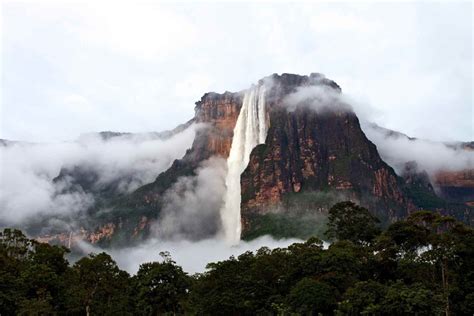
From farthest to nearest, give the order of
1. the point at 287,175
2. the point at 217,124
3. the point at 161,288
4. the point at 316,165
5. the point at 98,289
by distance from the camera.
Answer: the point at 217,124 < the point at 316,165 < the point at 287,175 < the point at 161,288 < the point at 98,289

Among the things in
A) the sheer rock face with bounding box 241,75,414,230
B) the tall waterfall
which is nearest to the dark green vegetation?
the sheer rock face with bounding box 241,75,414,230

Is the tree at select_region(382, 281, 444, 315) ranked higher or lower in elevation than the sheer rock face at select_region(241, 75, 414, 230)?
lower

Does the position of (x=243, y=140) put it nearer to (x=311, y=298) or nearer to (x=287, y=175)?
(x=287, y=175)

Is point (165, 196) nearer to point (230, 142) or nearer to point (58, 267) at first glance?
point (230, 142)

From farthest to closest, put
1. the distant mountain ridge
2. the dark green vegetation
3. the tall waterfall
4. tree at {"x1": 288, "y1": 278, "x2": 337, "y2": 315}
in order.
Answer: the tall waterfall, the distant mountain ridge, tree at {"x1": 288, "y1": 278, "x2": 337, "y2": 315}, the dark green vegetation

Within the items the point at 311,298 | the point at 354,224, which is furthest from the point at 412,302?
the point at 354,224

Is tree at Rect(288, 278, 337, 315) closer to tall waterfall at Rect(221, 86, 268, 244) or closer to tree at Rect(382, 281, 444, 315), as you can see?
tree at Rect(382, 281, 444, 315)
